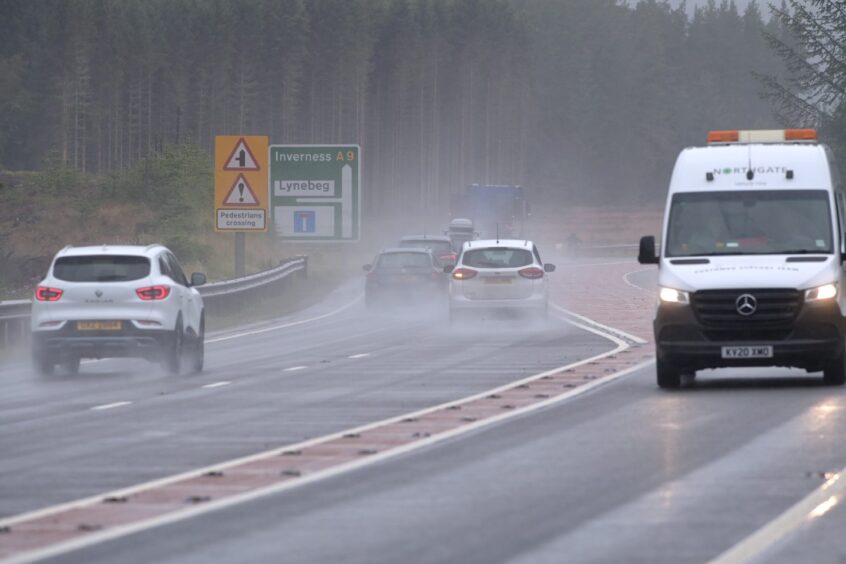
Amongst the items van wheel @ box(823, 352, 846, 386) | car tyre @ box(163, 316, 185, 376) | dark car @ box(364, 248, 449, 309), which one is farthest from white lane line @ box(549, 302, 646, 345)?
van wheel @ box(823, 352, 846, 386)

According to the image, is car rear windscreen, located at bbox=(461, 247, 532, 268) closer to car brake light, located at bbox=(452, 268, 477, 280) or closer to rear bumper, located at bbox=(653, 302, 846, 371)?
car brake light, located at bbox=(452, 268, 477, 280)

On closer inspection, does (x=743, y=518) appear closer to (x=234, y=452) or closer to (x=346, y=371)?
(x=234, y=452)

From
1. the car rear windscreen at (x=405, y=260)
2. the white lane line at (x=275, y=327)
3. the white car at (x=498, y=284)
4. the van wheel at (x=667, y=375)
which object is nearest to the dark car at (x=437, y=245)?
the white lane line at (x=275, y=327)

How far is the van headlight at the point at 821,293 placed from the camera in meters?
19.5

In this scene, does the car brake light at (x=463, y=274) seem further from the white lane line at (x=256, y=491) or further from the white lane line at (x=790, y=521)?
the white lane line at (x=790, y=521)

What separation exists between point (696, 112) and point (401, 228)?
81847 millimetres

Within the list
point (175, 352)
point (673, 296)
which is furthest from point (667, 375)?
point (175, 352)

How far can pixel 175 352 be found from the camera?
80.2 ft

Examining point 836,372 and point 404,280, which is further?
point 404,280

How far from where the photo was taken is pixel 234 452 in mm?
14586

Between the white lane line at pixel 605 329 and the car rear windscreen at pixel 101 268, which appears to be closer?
the car rear windscreen at pixel 101 268

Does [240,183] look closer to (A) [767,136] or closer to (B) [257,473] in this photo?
(A) [767,136]

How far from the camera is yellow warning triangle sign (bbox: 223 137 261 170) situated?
42.8 meters

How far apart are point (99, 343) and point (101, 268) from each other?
1.07m
